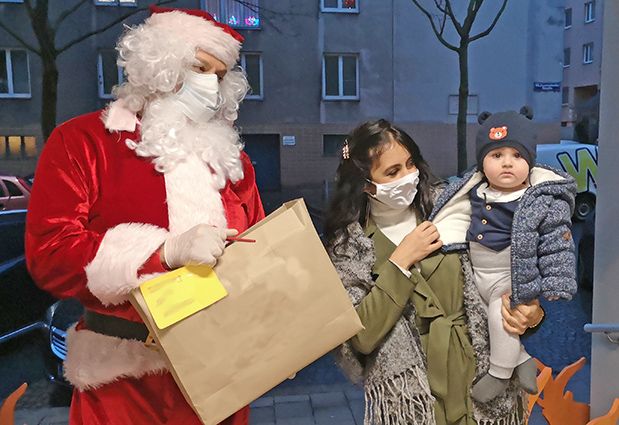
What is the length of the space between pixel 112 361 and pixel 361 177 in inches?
33.6

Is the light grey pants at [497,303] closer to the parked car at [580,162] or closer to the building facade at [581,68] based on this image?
the parked car at [580,162]

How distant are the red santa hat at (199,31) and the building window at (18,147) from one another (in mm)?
1345

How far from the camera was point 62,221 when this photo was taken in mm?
1440

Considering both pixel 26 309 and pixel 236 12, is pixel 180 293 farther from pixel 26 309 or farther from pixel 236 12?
pixel 26 309

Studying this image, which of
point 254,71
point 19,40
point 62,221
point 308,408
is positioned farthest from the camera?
point 308,408

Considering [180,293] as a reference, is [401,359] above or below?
below

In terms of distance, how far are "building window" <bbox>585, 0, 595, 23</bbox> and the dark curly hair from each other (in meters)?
1.93

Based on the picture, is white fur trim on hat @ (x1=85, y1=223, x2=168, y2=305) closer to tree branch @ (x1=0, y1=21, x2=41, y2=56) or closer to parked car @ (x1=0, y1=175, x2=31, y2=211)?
parked car @ (x1=0, y1=175, x2=31, y2=211)

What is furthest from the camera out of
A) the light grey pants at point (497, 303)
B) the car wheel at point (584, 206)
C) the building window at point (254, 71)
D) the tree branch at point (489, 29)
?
the car wheel at point (584, 206)

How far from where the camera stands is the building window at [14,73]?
8.98 ft

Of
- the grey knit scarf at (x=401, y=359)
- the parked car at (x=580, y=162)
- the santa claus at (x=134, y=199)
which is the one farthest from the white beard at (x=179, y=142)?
the parked car at (x=580, y=162)

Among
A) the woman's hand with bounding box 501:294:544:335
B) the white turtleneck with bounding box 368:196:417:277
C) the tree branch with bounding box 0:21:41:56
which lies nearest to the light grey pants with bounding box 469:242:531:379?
the woman's hand with bounding box 501:294:544:335

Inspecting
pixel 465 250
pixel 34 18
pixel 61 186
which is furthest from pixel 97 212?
pixel 34 18

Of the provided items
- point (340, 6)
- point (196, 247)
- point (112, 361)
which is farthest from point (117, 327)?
point (340, 6)
